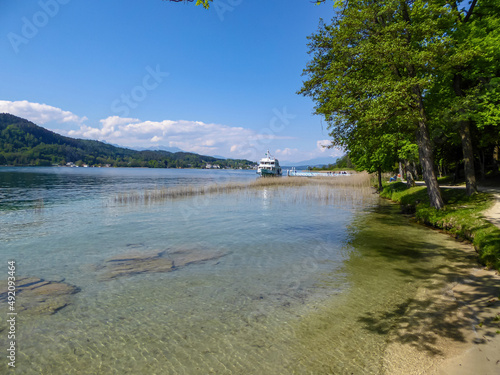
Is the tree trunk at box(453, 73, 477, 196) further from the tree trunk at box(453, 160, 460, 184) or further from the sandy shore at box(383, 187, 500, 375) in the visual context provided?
the tree trunk at box(453, 160, 460, 184)

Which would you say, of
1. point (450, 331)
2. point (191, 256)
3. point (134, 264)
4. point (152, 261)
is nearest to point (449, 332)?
point (450, 331)

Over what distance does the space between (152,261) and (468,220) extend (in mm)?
15438

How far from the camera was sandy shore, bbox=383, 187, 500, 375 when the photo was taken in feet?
15.5

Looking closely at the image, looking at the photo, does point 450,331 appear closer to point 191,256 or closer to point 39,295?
point 191,256

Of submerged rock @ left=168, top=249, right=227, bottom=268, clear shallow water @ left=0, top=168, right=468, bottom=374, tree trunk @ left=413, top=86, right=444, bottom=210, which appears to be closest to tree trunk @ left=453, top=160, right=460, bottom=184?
A: tree trunk @ left=413, top=86, right=444, bottom=210

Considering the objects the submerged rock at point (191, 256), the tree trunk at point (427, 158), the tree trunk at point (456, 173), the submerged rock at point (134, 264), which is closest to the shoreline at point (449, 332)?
the submerged rock at point (191, 256)

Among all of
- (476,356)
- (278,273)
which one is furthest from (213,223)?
(476,356)

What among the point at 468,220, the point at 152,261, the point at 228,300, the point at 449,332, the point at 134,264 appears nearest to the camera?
the point at 449,332

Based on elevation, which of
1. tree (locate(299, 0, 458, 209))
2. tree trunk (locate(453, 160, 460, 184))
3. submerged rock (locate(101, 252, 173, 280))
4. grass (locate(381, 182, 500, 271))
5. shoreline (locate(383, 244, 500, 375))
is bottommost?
submerged rock (locate(101, 252, 173, 280))

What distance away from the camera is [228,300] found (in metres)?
7.62

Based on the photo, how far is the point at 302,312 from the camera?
692cm

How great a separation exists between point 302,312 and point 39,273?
929 cm

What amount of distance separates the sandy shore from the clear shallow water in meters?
0.41

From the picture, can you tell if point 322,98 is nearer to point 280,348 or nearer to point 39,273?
point 280,348
